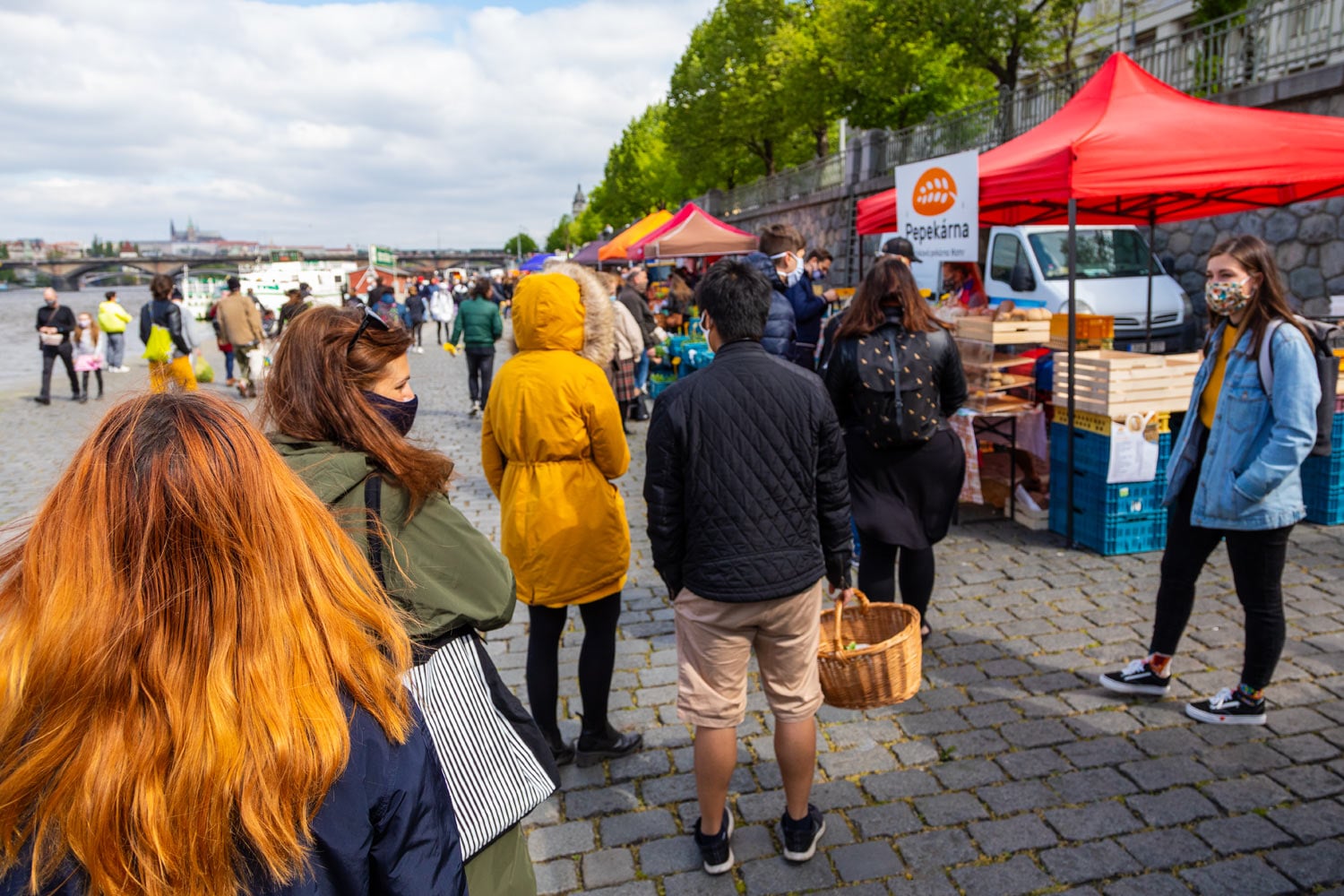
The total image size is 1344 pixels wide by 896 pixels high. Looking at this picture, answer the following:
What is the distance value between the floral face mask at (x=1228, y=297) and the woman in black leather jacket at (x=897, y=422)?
99 centimetres

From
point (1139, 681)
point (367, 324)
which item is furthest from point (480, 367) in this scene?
point (367, 324)

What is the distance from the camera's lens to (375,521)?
1.72m

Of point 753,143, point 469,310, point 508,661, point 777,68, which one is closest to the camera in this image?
point 508,661

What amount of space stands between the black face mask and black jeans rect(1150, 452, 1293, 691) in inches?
123

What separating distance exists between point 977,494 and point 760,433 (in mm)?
4328

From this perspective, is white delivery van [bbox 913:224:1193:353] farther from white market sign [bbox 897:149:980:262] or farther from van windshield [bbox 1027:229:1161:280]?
white market sign [bbox 897:149:980:262]

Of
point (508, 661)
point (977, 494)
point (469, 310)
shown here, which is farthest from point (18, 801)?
point (469, 310)

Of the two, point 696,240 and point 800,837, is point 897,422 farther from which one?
point 696,240

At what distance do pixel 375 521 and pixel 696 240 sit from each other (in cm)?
1479

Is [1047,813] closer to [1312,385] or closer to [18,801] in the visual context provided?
[1312,385]

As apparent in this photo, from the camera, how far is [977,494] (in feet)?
21.9

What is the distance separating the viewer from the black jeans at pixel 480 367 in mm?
11797

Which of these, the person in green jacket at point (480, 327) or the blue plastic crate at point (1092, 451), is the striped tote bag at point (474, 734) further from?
the person in green jacket at point (480, 327)

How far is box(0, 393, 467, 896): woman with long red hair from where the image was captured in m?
1.08
